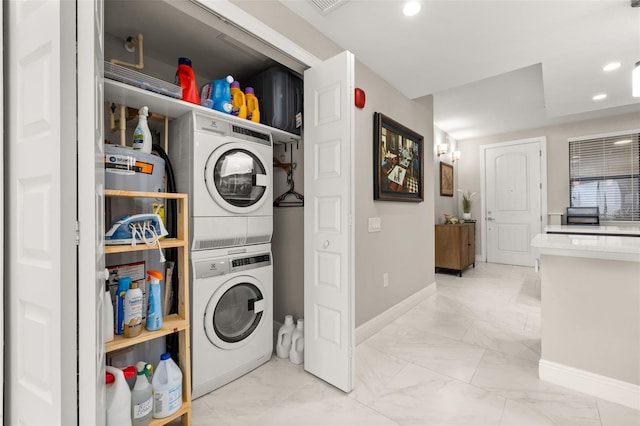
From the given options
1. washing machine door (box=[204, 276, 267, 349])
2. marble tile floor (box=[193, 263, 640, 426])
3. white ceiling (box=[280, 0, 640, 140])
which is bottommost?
marble tile floor (box=[193, 263, 640, 426])

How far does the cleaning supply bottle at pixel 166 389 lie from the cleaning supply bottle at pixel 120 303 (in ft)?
0.75

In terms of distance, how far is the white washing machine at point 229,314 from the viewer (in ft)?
5.35

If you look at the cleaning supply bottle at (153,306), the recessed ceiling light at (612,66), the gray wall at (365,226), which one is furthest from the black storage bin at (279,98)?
the recessed ceiling light at (612,66)

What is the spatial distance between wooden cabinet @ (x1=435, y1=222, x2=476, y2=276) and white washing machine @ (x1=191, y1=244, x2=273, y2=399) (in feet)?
10.9

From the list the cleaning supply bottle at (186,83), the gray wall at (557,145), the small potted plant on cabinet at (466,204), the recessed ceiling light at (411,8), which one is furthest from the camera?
the small potted plant on cabinet at (466,204)

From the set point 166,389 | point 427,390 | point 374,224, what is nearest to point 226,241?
point 166,389

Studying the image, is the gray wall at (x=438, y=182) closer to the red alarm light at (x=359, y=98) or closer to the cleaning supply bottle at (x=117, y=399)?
the red alarm light at (x=359, y=98)

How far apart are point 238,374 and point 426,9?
8.54 ft

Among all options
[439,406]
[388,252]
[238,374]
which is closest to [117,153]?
[238,374]
